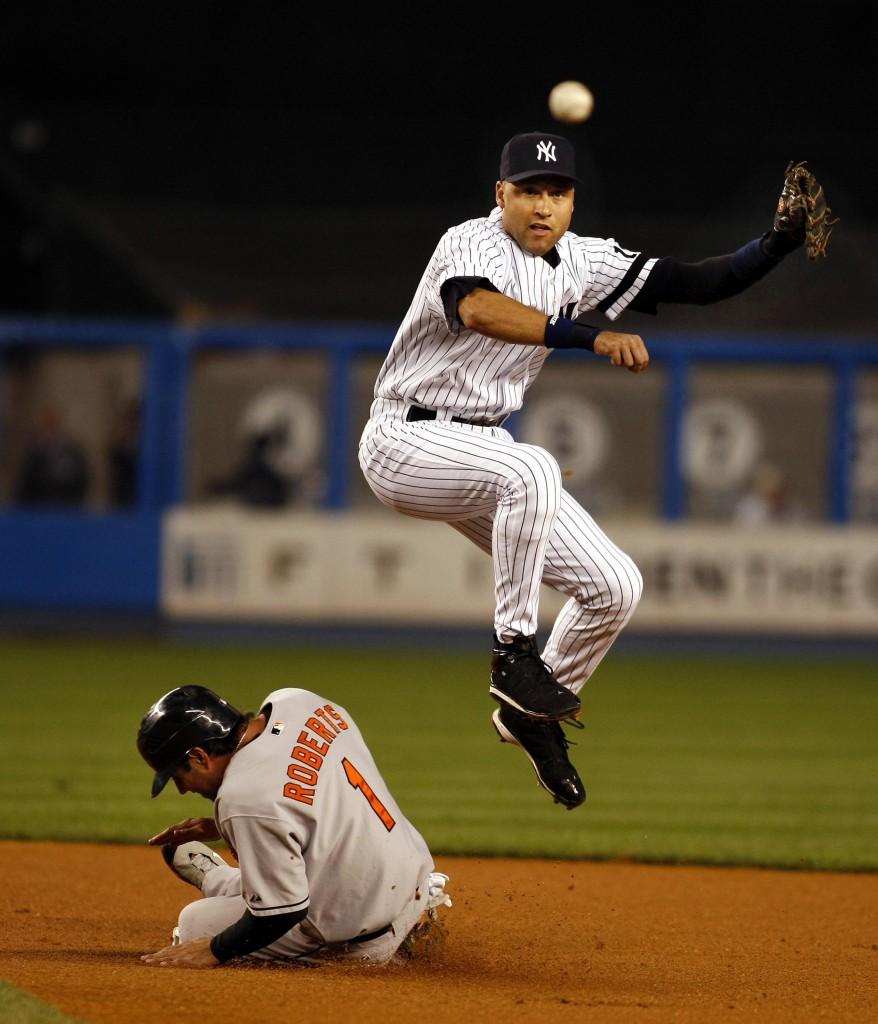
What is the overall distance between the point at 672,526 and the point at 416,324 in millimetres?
10095

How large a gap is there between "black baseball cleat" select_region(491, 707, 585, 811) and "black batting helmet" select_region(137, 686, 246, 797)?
0.82 metres

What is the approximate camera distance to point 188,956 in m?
4.50

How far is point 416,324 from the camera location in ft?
15.2

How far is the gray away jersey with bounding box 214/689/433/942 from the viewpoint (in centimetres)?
422

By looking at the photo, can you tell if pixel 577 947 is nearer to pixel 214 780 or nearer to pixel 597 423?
pixel 214 780

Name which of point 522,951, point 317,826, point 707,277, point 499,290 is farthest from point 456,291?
point 522,951

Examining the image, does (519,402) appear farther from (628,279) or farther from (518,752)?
(518,752)

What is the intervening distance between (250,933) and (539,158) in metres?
2.28

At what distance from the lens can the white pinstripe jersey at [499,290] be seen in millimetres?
4473

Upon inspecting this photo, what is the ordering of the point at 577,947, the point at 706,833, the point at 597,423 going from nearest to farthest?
the point at 577,947 < the point at 706,833 < the point at 597,423

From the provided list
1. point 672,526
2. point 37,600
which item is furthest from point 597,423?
point 37,600

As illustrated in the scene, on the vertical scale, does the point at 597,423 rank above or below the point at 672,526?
above

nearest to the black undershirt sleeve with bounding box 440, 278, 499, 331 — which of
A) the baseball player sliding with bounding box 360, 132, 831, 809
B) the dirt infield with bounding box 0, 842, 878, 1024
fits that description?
the baseball player sliding with bounding box 360, 132, 831, 809

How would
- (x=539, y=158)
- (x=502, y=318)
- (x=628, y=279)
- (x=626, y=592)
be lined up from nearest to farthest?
(x=502, y=318) → (x=539, y=158) → (x=626, y=592) → (x=628, y=279)
